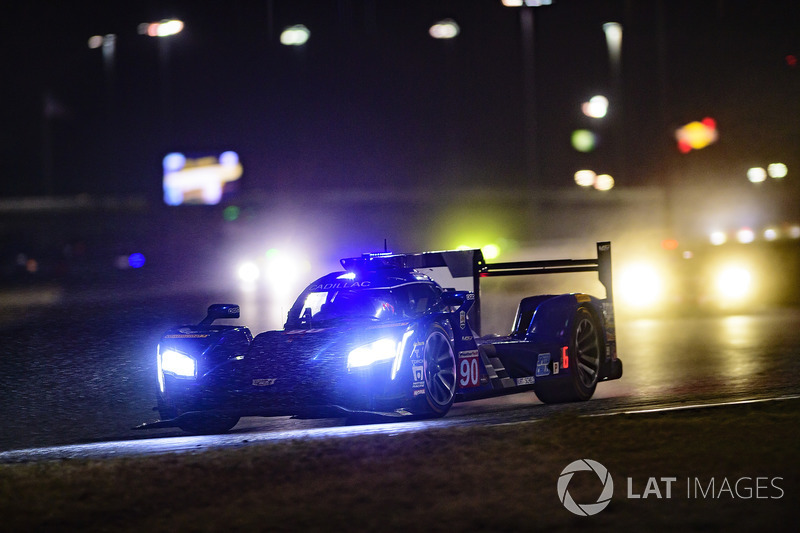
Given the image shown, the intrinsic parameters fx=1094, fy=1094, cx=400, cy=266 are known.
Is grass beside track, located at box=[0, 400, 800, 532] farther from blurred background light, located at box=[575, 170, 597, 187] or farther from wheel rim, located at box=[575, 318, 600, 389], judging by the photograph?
blurred background light, located at box=[575, 170, 597, 187]

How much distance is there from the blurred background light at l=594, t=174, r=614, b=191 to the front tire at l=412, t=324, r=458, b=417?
58.9m

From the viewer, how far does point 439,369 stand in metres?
10.3

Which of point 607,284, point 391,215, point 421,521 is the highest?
point 391,215

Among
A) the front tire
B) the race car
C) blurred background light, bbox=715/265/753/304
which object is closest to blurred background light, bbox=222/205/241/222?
blurred background light, bbox=715/265/753/304

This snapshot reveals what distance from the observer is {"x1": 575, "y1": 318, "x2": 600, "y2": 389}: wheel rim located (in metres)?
12.4

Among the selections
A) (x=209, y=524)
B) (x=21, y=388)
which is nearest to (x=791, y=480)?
(x=209, y=524)

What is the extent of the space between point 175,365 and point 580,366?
4.65m

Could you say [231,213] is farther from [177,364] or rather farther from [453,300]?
[177,364]

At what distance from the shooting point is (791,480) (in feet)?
19.7

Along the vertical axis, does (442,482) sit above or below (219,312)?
below

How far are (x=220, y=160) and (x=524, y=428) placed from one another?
2143 inches

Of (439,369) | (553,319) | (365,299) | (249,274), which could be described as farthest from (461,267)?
(249,274)

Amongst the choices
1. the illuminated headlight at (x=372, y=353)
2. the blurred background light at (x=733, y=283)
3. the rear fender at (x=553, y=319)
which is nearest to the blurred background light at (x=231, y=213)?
the blurred background light at (x=733, y=283)

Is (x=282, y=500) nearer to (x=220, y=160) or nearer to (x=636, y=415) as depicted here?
(x=636, y=415)
